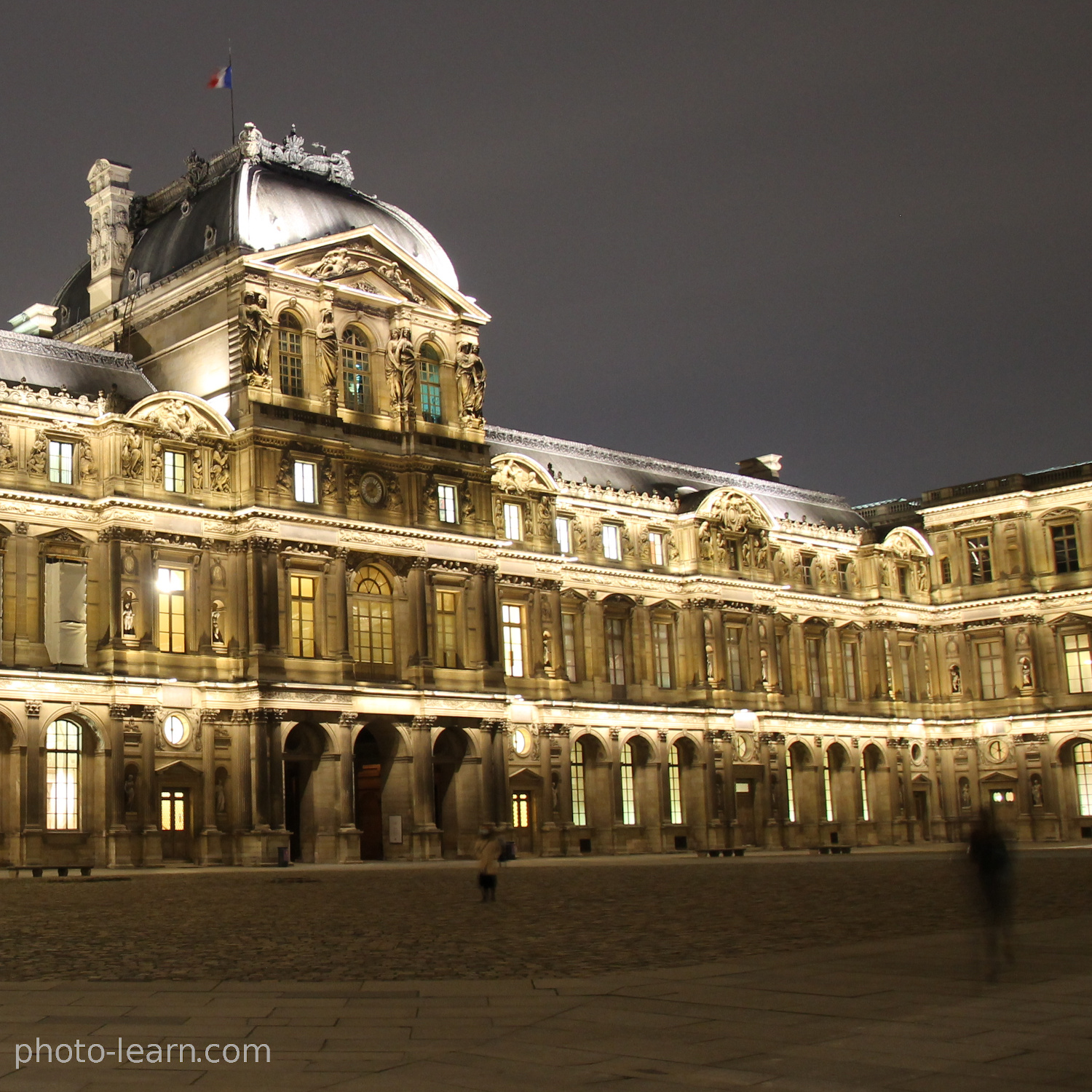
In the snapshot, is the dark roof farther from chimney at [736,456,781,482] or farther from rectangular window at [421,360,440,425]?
chimney at [736,456,781,482]

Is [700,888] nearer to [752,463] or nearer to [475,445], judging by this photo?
[475,445]

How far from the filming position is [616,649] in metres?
70.4

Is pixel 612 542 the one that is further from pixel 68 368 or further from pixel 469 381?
pixel 68 368

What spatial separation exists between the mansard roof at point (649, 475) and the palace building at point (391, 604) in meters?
0.29

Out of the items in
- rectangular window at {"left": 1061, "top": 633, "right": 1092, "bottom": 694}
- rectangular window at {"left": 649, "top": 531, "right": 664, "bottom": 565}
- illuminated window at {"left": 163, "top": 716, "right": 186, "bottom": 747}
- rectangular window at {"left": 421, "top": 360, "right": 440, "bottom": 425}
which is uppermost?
rectangular window at {"left": 421, "top": 360, "right": 440, "bottom": 425}

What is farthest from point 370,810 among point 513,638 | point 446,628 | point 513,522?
point 513,522

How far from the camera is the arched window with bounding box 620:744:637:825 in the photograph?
226 feet

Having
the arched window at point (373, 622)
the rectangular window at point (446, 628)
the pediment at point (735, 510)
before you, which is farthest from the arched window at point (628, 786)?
the arched window at point (373, 622)

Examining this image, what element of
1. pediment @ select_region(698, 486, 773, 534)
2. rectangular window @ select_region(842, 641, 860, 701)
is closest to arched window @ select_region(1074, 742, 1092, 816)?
rectangular window @ select_region(842, 641, 860, 701)

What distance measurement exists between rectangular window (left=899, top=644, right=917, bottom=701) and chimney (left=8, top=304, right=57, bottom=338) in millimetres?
46275

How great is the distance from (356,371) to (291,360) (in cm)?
300

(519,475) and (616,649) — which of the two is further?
(616,649)

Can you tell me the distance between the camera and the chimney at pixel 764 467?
300 ft

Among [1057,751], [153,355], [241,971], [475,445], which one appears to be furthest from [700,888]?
[1057,751]
